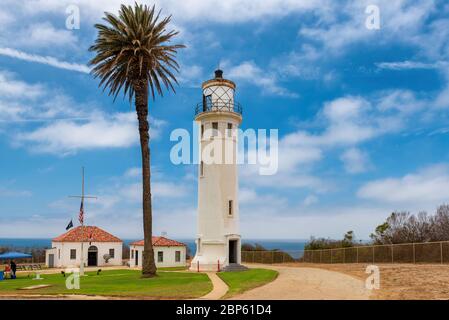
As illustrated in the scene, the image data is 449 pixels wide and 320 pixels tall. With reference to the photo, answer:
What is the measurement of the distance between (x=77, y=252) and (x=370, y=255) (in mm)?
30571

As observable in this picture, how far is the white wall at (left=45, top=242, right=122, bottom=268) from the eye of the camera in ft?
161

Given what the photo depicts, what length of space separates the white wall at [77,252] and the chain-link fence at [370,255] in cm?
1463

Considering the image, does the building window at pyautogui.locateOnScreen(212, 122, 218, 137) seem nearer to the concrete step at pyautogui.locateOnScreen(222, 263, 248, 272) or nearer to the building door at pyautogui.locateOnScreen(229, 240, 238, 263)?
the building door at pyautogui.locateOnScreen(229, 240, 238, 263)

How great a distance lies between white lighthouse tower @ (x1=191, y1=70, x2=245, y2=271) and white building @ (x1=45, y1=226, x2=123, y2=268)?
18.1m

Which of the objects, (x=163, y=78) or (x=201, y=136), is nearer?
(x=163, y=78)

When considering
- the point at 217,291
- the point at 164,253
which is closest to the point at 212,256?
the point at 164,253

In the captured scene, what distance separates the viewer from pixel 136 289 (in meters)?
21.2

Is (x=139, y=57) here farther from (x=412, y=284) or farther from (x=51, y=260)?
(x=51, y=260)

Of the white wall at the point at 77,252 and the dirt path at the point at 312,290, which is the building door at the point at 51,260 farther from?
the dirt path at the point at 312,290

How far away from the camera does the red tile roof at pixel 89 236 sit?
1969 inches

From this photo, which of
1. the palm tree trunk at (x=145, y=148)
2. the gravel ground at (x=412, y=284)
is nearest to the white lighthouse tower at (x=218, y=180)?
the palm tree trunk at (x=145, y=148)
